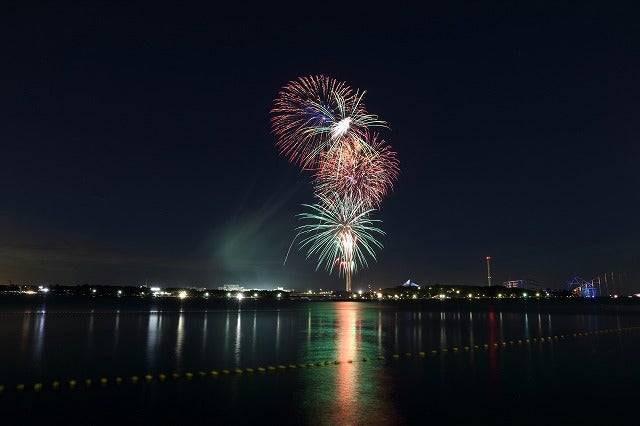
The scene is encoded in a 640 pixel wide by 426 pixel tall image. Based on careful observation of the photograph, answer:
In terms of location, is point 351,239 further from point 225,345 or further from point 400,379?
point 400,379

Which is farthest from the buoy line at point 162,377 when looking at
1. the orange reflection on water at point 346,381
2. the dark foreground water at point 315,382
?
the orange reflection on water at point 346,381

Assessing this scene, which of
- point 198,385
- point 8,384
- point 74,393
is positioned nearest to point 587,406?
point 198,385

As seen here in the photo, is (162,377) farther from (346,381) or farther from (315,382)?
(346,381)

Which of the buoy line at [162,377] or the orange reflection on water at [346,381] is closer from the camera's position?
the orange reflection on water at [346,381]

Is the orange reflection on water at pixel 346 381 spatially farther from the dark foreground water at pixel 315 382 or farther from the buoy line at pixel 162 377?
the buoy line at pixel 162 377

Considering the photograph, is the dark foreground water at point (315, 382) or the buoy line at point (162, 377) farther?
the buoy line at point (162, 377)

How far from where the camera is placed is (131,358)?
24812mm

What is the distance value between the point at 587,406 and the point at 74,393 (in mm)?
15912

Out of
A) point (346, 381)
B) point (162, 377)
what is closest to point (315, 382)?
point (346, 381)

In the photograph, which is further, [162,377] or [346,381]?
[162,377]

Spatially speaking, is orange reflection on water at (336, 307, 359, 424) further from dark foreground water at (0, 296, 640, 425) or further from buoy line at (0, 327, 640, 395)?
buoy line at (0, 327, 640, 395)

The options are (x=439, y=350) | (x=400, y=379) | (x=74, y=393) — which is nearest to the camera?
(x=74, y=393)

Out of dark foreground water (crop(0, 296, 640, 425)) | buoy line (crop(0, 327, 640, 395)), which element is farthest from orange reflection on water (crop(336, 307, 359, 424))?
buoy line (crop(0, 327, 640, 395))

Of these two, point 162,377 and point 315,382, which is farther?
point 162,377
